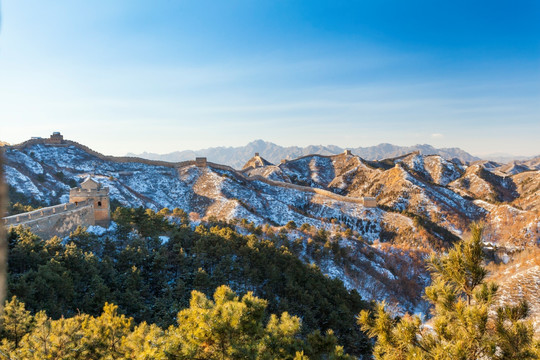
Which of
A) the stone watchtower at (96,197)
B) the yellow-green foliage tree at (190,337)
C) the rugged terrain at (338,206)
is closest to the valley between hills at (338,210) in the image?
the rugged terrain at (338,206)

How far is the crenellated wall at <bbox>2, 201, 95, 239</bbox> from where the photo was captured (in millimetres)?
18891

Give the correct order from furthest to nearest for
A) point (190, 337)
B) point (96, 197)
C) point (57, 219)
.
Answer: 1. point (96, 197)
2. point (57, 219)
3. point (190, 337)

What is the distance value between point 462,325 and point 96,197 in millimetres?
23724

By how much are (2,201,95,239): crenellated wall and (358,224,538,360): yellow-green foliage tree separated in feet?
65.1

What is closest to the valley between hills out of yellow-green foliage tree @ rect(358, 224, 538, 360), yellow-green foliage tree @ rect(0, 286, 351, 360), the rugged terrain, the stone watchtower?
the rugged terrain

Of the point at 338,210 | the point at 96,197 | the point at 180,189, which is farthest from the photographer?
the point at 180,189

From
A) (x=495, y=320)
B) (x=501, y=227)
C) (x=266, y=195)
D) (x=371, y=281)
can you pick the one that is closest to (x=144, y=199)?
(x=266, y=195)

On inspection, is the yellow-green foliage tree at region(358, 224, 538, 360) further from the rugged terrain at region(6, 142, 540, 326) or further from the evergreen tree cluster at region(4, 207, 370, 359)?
the rugged terrain at region(6, 142, 540, 326)

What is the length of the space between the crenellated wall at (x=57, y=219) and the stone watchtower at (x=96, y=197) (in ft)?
1.11

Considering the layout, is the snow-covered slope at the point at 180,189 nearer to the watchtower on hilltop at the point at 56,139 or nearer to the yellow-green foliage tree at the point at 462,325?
the watchtower on hilltop at the point at 56,139

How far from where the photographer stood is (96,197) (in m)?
23.3

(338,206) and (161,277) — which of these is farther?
(338,206)

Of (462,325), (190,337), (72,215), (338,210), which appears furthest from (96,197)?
(338,210)

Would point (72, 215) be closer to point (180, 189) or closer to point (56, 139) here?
point (180, 189)
